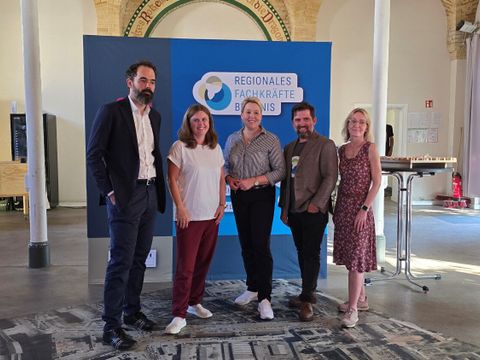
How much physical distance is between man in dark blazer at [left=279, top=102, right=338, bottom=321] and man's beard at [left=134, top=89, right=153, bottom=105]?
3.50ft

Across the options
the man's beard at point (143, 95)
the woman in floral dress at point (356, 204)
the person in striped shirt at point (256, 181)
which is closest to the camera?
the man's beard at point (143, 95)

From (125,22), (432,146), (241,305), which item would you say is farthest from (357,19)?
(241,305)

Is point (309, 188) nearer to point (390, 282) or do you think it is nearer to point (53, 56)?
point (390, 282)

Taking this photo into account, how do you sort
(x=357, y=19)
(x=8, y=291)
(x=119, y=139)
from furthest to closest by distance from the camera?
(x=357, y=19)
(x=8, y=291)
(x=119, y=139)

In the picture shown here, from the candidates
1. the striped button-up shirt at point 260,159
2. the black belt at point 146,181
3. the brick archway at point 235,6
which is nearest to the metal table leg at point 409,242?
the striped button-up shirt at point 260,159

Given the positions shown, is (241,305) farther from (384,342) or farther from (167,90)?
(167,90)

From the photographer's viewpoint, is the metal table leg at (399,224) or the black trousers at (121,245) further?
the metal table leg at (399,224)

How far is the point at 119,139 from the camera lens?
290 cm

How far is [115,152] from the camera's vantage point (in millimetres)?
2898

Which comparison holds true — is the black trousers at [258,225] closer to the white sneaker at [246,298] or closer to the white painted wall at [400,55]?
the white sneaker at [246,298]

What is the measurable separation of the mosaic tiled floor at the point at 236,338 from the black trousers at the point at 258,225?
31 cm

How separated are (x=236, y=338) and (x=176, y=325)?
40 cm

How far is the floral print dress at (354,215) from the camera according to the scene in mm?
3266

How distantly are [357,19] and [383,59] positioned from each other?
18.2 feet
